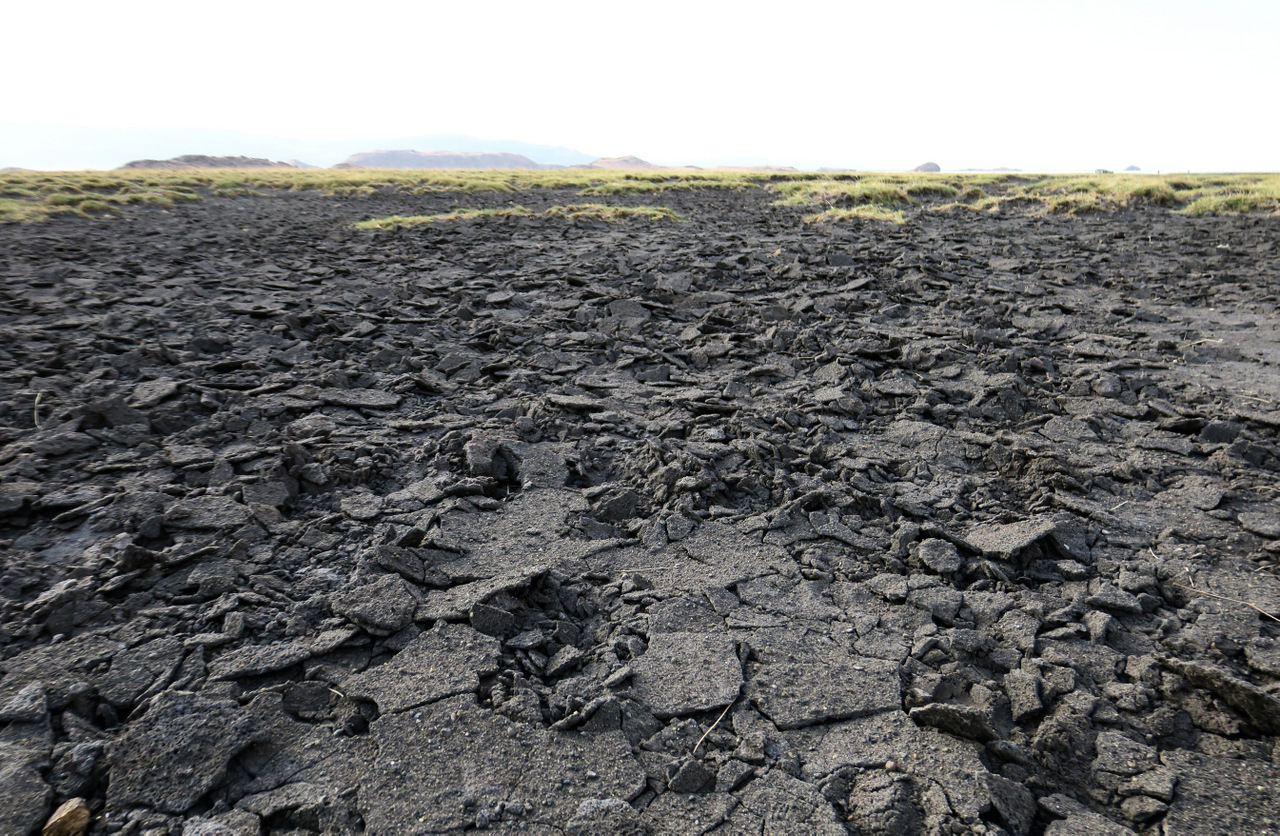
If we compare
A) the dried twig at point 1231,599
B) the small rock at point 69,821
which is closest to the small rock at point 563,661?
the small rock at point 69,821

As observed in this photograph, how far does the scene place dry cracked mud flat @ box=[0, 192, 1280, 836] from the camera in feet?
7.59

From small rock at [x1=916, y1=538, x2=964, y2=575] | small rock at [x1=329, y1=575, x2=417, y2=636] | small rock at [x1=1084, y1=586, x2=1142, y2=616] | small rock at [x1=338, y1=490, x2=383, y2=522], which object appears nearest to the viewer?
small rock at [x1=329, y1=575, x2=417, y2=636]

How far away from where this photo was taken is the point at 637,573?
11.7 feet

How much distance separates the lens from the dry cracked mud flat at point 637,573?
2314mm

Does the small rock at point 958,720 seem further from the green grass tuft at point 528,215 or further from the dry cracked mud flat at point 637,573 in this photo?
the green grass tuft at point 528,215

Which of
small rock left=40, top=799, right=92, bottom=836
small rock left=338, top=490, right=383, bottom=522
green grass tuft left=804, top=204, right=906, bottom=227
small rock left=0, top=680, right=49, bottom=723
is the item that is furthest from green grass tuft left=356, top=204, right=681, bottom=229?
small rock left=40, top=799, right=92, bottom=836

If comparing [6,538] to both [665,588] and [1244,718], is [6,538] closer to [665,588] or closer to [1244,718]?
[665,588]

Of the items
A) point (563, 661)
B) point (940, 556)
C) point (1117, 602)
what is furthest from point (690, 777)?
point (1117, 602)

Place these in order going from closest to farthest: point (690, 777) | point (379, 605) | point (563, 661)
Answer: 1. point (690, 777)
2. point (563, 661)
3. point (379, 605)

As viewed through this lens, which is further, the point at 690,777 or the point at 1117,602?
the point at 1117,602

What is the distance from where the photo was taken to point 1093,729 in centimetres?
254

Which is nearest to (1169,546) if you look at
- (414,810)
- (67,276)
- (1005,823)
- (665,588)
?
(1005,823)

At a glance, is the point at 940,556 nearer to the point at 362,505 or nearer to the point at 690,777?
the point at 690,777

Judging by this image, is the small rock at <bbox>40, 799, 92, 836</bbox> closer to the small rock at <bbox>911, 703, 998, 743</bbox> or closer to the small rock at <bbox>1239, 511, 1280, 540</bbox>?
the small rock at <bbox>911, 703, 998, 743</bbox>
